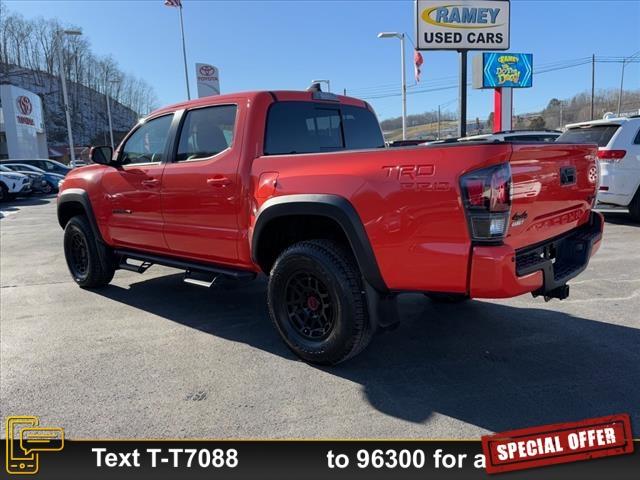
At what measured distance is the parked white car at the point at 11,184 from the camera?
18.2 m

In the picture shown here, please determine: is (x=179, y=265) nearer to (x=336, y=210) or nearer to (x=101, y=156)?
(x=101, y=156)

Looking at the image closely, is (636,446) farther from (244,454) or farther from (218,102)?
(218,102)

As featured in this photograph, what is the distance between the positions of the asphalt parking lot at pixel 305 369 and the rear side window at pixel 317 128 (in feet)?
5.29

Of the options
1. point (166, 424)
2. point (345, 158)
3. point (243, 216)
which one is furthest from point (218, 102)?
point (166, 424)

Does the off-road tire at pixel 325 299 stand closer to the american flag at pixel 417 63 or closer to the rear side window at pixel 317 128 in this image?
the rear side window at pixel 317 128

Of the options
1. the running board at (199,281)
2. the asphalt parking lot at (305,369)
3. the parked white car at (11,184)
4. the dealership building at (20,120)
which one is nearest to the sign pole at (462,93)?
the asphalt parking lot at (305,369)

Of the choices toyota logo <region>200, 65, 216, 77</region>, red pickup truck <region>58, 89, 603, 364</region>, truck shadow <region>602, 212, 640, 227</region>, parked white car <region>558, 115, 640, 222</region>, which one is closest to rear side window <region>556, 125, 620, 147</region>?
parked white car <region>558, 115, 640, 222</region>

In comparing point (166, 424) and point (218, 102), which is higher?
point (218, 102)

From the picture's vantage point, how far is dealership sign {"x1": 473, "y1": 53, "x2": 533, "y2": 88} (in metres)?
20.8

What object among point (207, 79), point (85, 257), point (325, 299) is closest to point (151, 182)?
point (85, 257)

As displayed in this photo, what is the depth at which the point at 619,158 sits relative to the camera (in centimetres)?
811

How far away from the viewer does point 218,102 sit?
4066 millimetres

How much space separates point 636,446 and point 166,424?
8.19ft

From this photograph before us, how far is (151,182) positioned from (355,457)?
3.15m
